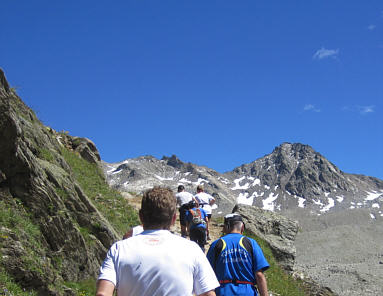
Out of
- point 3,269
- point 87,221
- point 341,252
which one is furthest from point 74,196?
point 341,252

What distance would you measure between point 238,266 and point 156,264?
2556mm

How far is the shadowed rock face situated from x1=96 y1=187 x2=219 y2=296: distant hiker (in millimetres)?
4580

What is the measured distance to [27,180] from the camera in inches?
350

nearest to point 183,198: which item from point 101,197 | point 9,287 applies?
point 9,287

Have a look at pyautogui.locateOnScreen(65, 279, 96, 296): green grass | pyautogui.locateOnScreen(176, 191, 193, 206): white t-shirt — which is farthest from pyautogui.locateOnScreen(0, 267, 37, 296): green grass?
pyautogui.locateOnScreen(176, 191, 193, 206): white t-shirt

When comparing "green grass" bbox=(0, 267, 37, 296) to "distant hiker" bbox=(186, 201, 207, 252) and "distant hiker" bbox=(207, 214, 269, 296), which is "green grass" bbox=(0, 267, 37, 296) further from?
"distant hiker" bbox=(186, 201, 207, 252)

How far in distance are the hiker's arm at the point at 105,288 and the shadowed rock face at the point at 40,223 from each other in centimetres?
456

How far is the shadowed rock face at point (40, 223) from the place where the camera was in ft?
23.2

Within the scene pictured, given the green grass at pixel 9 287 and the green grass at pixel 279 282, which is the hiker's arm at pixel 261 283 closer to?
the green grass at pixel 9 287

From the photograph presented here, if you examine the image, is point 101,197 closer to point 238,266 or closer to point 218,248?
point 218,248

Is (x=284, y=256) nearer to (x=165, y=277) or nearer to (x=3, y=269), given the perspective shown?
(x=3, y=269)

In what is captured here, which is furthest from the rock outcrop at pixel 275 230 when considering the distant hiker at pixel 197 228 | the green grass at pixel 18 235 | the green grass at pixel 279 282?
the green grass at pixel 18 235

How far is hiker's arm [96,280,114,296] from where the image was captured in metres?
2.99

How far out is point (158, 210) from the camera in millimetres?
3375
